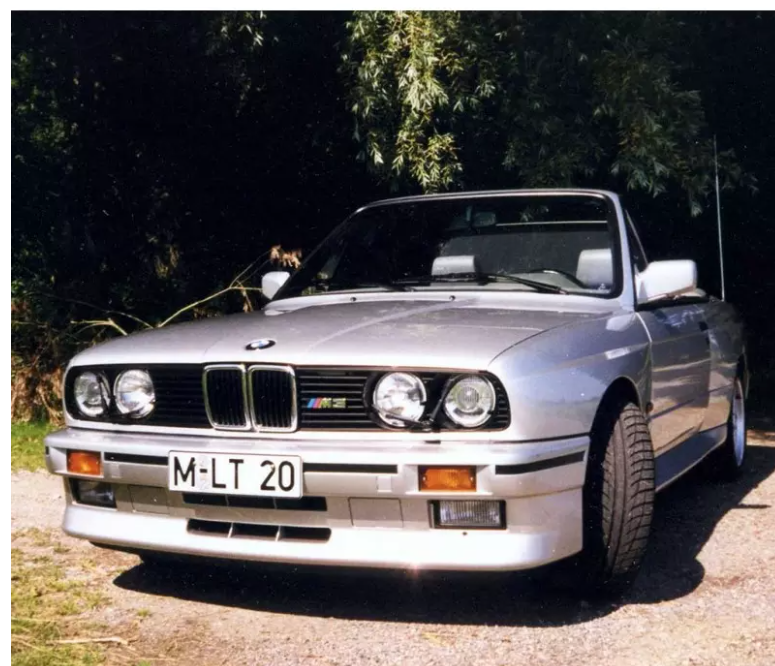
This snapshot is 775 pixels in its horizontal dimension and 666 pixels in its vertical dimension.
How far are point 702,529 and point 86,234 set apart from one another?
625 centimetres

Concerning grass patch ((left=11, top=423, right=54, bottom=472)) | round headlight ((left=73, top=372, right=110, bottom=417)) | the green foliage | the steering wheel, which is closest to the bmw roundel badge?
round headlight ((left=73, top=372, right=110, bottom=417))

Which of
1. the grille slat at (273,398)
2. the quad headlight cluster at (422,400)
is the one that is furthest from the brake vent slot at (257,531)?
the quad headlight cluster at (422,400)

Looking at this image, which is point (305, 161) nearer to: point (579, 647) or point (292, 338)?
point (292, 338)

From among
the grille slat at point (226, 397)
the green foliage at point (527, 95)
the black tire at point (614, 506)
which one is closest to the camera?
the grille slat at point (226, 397)

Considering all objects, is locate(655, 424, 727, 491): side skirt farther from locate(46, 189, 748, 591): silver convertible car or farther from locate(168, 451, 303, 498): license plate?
locate(168, 451, 303, 498): license plate

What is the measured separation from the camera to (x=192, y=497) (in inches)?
133

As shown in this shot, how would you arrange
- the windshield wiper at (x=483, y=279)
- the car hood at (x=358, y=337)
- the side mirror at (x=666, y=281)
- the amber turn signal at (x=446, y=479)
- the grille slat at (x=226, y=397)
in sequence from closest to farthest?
the amber turn signal at (x=446, y=479)
the car hood at (x=358, y=337)
the grille slat at (x=226, y=397)
the windshield wiper at (x=483, y=279)
the side mirror at (x=666, y=281)

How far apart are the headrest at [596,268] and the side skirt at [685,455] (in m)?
0.75

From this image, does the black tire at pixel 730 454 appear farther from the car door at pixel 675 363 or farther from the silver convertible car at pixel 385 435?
the silver convertible car at pixel 385 435

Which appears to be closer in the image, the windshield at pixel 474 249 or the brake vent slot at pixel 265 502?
the brake vent slot at pixel 265 502

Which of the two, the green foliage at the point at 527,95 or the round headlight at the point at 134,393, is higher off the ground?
the green foliage at the point at 527,95

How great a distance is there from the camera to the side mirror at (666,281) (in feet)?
14.3

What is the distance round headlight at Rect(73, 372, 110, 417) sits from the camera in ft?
12.0
